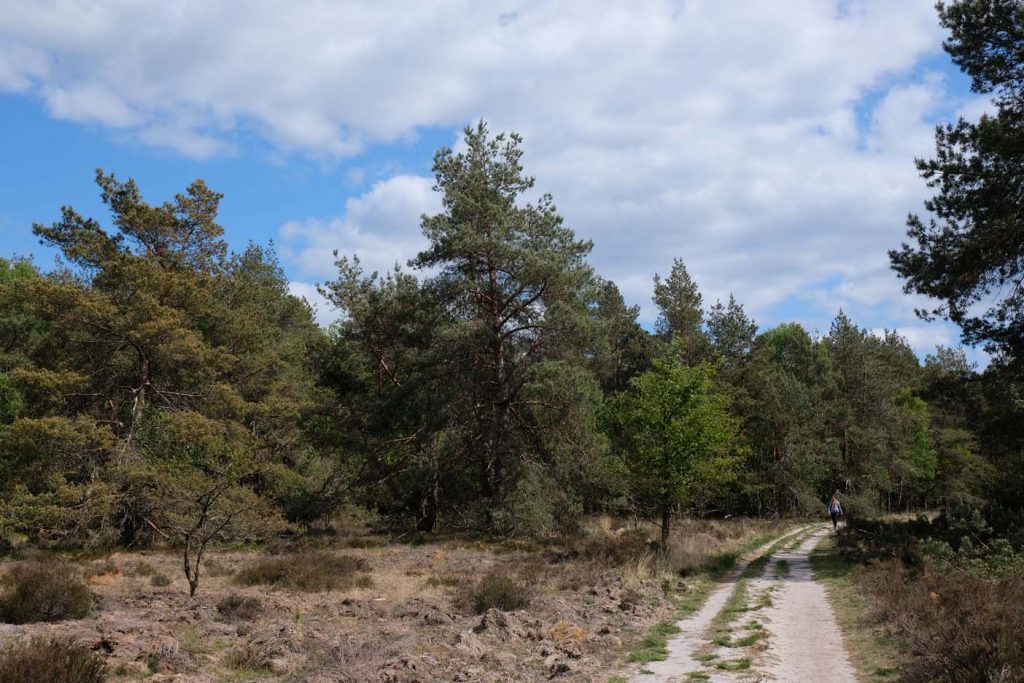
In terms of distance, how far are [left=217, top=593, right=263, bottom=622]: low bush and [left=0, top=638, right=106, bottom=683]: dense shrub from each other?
14.7 feet

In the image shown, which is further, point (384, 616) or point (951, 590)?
point (384, 616)

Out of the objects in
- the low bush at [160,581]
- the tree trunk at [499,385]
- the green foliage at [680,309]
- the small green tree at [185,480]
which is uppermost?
the green foliage at [680,309]

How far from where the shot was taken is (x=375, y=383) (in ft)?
112

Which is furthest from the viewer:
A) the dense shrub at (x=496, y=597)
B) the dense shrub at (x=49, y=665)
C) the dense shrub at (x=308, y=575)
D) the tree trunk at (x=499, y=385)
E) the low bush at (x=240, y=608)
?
the tree trunk at (x=499, y=385)

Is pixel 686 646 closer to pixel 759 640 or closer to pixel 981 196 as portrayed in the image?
pixel 759 640

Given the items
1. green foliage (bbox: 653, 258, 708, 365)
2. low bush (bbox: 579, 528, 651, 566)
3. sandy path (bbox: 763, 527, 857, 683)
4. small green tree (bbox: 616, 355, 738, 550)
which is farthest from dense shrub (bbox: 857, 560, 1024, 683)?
green foliage (bbox: 653, 258, 708, 365)

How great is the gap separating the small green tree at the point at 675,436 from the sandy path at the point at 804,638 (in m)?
5.01

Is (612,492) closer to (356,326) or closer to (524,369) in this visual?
(524,369)

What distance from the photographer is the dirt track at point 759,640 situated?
8.82 meters

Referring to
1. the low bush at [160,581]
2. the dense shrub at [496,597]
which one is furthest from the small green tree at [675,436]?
the low bush at [160,581]

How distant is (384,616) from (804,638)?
709cm

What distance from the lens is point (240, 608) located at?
12.3m

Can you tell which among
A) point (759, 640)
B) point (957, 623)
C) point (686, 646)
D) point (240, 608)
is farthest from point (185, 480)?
point (957, 623)

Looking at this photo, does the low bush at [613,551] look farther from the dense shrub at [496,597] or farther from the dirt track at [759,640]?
the dense shrub at [496,597]
